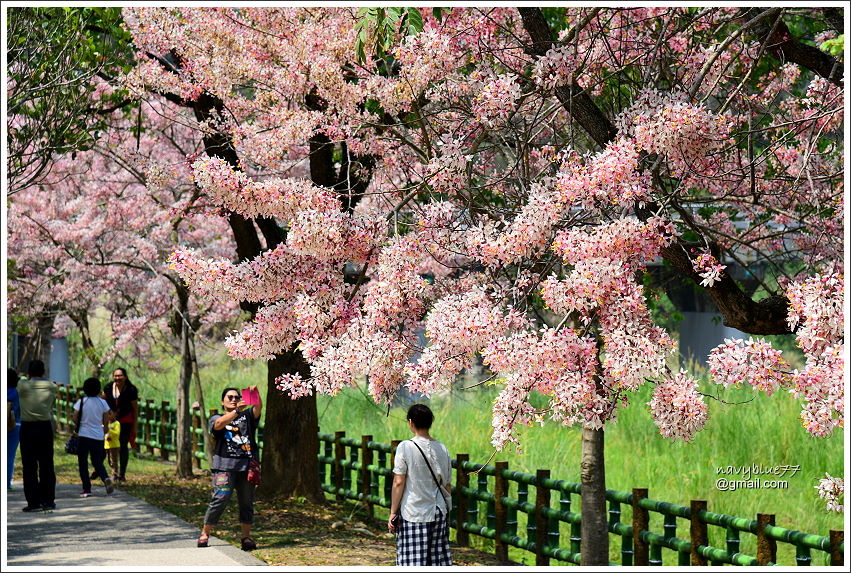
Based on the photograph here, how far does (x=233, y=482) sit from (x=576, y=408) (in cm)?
473

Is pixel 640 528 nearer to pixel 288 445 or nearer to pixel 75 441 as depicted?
pixel 288 445

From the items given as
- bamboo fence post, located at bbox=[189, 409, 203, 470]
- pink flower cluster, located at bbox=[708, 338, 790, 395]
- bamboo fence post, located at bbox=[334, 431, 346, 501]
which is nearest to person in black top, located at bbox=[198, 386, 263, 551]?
bamboo fence post, located at bbox=[334, 431, 346, 501]

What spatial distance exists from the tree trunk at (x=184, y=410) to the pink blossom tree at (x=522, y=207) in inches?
198

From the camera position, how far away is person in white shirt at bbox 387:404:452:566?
7.55 metres

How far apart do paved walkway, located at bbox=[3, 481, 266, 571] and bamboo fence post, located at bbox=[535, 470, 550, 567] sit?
2.64m

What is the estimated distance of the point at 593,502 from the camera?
30.8ft

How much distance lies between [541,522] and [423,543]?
10.4ft

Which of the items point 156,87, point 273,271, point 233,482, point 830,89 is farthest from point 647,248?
point 156,87

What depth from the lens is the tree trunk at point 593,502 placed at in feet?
30.5

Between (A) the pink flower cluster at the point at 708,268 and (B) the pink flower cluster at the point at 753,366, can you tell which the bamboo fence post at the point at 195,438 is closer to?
(A) the pink flower cluster at the point at 708,268

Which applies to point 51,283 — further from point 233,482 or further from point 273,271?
point 273,271

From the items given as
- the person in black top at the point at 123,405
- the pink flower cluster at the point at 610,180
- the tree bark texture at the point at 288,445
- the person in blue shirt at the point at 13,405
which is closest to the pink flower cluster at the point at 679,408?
the pink flower cluster at the point at 610,180

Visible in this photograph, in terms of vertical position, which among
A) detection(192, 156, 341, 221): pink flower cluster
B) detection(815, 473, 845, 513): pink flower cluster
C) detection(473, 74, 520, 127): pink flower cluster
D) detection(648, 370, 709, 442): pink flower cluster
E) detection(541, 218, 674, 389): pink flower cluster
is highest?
detection(473, 74, 520, 127): pink flower cluster

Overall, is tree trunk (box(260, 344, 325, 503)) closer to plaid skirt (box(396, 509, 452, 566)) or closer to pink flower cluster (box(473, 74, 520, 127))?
plaid skirt (box(396, 509, 452, 566))
